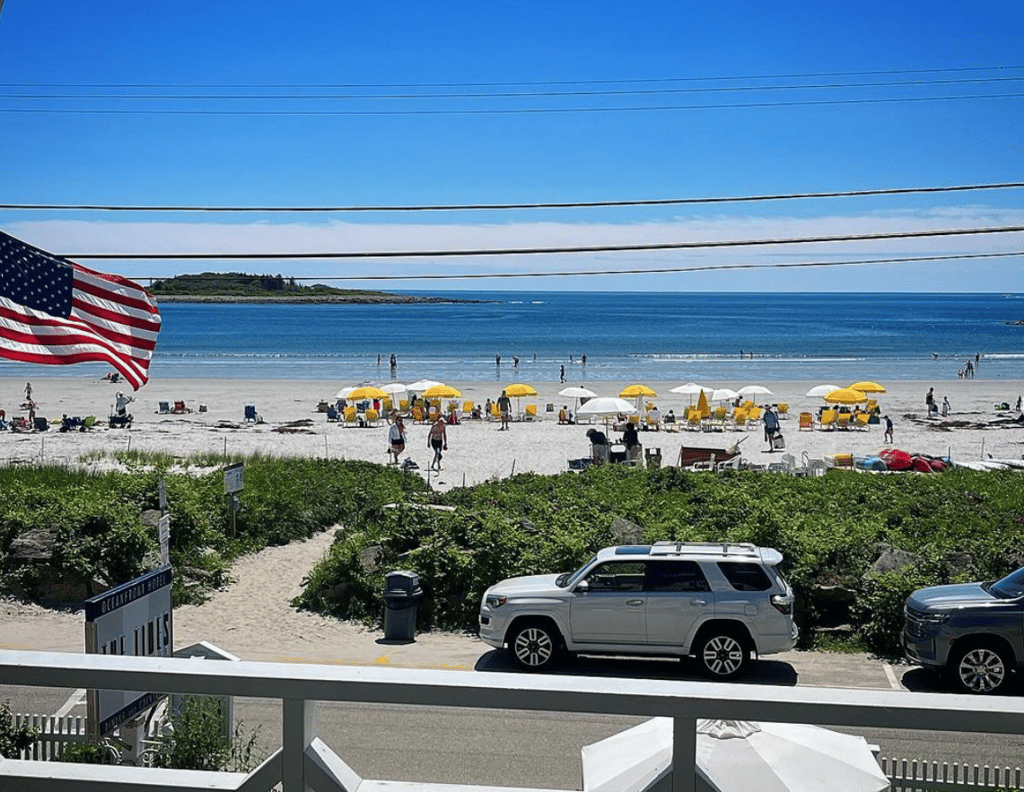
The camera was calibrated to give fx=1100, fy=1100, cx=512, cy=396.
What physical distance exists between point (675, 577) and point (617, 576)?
666 millimetres

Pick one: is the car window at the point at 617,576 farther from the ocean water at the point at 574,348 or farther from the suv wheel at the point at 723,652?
the ocean water at the point at 574,348

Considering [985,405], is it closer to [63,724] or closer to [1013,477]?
[1013,477]

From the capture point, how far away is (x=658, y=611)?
40.4ft

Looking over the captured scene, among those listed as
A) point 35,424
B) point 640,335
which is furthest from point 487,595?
point 640,335

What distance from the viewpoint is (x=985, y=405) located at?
5909 cm

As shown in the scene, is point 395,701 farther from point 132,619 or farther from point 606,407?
point 606,407

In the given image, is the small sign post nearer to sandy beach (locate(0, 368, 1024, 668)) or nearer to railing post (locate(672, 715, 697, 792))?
sandy beach (locate(0, 368, 1024, 668))

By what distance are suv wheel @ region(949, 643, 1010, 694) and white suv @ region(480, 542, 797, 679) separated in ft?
5.75

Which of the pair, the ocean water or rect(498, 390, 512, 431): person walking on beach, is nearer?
rect(498, 390, 512, 431): person walking on beach

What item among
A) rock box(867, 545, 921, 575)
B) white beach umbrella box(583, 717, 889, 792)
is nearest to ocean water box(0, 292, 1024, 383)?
rock box(867, 545, 921, 575)

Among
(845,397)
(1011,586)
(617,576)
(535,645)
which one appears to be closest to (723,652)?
(617,576)

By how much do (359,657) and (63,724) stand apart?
31.0 ft

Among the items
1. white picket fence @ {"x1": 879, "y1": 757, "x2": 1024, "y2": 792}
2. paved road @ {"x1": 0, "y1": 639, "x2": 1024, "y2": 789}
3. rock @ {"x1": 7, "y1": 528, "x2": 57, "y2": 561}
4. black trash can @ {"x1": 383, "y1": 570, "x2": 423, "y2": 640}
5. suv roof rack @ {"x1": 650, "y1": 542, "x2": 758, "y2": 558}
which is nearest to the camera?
paved road @ {"x1": 0, "y1": 639, "x2": 1024, "y2": 789}

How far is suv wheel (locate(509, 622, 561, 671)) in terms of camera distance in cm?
1262
